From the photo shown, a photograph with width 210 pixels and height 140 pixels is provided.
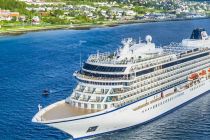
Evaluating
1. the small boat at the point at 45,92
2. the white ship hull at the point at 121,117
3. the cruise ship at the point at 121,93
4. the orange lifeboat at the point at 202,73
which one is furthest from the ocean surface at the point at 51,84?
the orange lifeboat at the point at 202,73

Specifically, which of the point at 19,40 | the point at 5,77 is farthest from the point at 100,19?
the point at 5,77

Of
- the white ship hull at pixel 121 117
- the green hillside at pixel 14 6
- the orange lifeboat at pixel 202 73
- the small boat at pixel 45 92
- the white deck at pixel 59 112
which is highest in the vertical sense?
the green hillside at pixel 14 6

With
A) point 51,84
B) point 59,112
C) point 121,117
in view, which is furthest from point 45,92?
point 121,117

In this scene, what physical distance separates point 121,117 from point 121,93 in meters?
2.37

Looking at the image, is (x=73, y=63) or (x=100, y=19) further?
(x=100, y=19)

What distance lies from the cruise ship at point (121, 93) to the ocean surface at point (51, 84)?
1533mm

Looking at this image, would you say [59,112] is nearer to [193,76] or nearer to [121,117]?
[121,117]

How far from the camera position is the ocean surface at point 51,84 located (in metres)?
49.3

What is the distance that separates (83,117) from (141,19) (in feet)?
487

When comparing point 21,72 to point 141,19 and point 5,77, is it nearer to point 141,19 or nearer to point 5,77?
point 5,77

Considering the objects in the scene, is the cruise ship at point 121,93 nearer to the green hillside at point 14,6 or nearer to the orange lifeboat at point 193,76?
the orange lifeboat at point 193,76

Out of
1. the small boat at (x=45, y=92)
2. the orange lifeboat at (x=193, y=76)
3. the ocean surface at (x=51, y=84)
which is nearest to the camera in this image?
the ocean surface at (x=51, y=84)

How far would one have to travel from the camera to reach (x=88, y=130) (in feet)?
152

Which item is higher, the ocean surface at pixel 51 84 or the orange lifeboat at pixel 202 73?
the orange lifeboat at pixel 202 73
